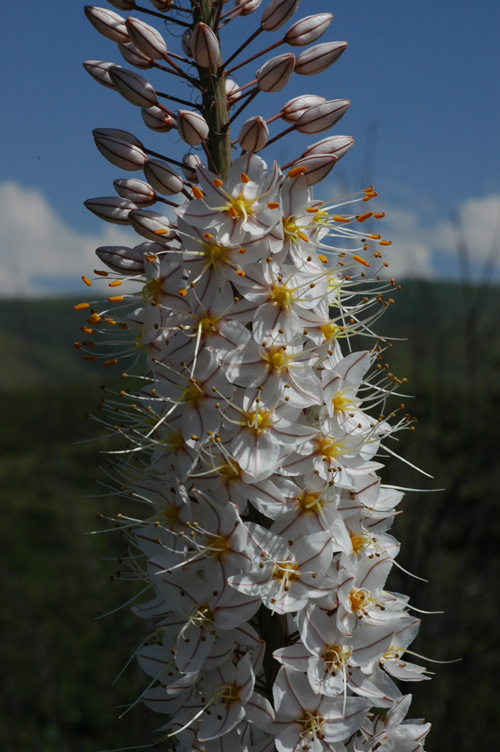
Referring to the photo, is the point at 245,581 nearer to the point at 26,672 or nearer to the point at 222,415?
the point at 222,415

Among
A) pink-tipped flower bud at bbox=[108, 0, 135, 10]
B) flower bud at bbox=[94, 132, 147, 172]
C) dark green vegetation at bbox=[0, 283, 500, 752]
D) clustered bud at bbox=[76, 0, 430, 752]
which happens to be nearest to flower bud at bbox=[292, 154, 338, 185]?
clustered bud at bbox=[76, 0, 430, 752]

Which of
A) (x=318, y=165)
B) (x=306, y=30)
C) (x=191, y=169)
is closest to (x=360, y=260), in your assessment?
(x=318, y=165)

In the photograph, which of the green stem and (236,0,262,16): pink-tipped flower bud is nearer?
the green stem

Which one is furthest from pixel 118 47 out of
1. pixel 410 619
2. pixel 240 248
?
pixel 410 619

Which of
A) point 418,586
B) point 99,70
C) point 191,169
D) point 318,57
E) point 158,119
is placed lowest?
point 418,586

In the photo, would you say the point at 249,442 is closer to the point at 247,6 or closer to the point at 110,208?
the point at 110,208

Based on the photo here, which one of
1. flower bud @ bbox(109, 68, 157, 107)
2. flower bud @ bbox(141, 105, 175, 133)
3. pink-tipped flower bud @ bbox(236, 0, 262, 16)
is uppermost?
pink-tipped flower bud @ bbox(236, 0, 262, 16)

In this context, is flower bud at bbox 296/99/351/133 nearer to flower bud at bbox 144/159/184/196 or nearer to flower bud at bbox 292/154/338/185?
flower bud at bbox 292/154/338/185

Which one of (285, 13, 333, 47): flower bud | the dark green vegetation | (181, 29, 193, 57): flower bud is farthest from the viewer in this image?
the dark green vegetation

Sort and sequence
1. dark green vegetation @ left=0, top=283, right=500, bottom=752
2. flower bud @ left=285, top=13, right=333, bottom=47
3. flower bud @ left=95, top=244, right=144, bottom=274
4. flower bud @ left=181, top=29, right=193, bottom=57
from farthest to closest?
dark green vegetation @ left=0, top=283, right=500, bottom=752 → flower bud @ left=181, top=29, right=193, bottom=57 → flower bud @ left=285, top=13, right=333, bottom=47 → flower bud @ left=95, top=244, right=144, bottom=274
